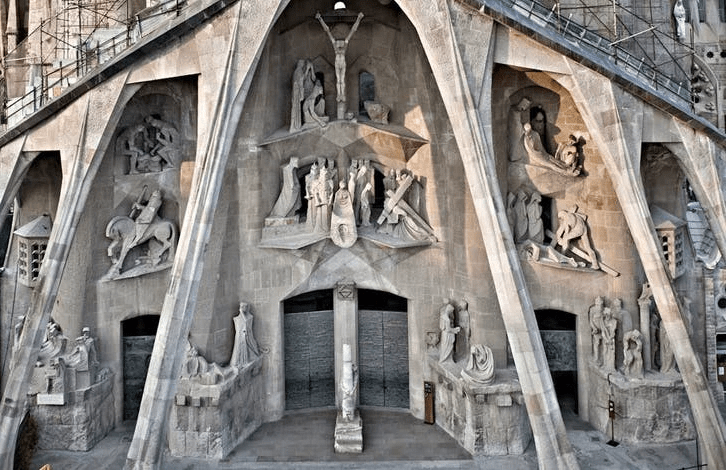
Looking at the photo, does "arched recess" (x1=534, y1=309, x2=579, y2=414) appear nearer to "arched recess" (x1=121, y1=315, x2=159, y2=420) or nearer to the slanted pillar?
the slanted pillar

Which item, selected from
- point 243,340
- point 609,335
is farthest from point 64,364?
point 609,335

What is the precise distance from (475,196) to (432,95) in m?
3.56

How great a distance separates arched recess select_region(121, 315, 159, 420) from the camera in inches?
598

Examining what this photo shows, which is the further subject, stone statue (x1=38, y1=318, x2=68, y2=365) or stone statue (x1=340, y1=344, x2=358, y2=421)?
stone statue (x1=340, y1=344, x2=358, y2=421)

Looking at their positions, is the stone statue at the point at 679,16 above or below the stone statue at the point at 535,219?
above

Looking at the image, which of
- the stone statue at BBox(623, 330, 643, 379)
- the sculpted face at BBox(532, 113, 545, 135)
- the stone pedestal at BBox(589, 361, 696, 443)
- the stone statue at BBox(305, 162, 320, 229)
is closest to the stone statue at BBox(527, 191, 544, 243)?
the sculpted face at BBox(532, 113, 545, 135)

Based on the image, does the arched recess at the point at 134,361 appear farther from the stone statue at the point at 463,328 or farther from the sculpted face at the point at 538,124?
the sculpted face at the point at 538,124

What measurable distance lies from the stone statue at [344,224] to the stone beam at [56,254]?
4.86 metres

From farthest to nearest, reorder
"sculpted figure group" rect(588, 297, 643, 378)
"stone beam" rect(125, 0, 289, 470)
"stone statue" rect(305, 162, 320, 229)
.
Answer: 1. "stone statue" rect(305, 162, 320, 229)
2. "sculpted figure group" rect(588, 297, 643, 378)
3. "stone beam" rect(125, 0, 289, 470)

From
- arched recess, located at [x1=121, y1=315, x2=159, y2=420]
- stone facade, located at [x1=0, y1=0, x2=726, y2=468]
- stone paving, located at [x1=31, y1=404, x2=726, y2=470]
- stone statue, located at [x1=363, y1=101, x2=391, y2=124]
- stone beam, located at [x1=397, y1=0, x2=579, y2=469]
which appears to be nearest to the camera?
stone beam, located at [x1=397, y1=0, x2=579, y2=469]

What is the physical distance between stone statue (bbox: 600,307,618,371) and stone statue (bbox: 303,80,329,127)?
23.6ft

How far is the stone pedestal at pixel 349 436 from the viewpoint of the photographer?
13.9 metres

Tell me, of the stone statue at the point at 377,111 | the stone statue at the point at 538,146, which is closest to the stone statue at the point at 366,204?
the stone statue at the point at 377,111

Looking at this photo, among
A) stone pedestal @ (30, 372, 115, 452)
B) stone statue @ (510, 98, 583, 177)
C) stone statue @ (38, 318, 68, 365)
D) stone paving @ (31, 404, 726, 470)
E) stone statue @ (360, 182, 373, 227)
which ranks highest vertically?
stone statue @ (510, 98, 583, 177)
